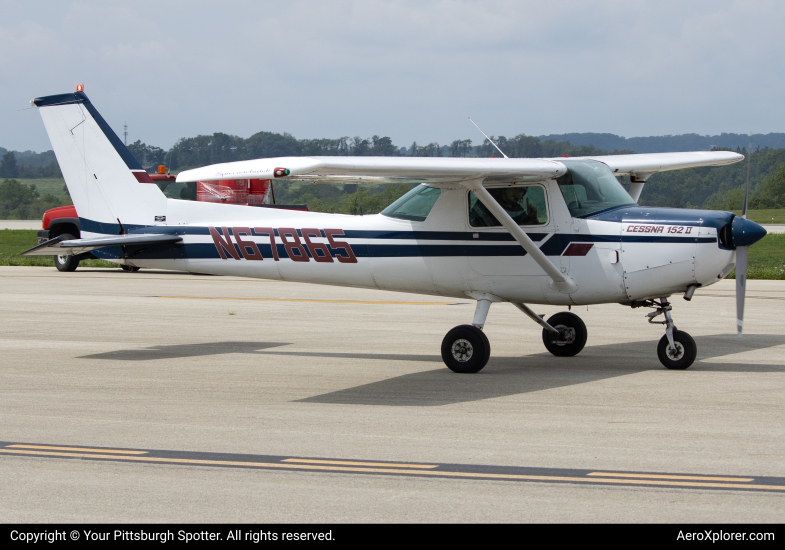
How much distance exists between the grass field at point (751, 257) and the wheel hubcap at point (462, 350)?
371 inches

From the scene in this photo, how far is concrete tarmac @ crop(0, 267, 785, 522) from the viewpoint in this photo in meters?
5.43

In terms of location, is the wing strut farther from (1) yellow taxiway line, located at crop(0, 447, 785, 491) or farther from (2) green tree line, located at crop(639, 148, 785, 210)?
(2) green tree line, located at crop(639, 148, 785, 210)

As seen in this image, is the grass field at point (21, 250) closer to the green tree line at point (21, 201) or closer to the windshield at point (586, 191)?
the windshield at point (586, 191)

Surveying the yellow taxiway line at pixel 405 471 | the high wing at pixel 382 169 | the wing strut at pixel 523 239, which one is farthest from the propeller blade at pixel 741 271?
the yellow taxiway line at pixel 405 471

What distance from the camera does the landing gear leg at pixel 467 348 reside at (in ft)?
33.7

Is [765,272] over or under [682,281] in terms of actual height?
under

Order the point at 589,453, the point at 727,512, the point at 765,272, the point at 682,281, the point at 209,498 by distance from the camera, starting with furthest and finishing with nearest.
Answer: the point at 765,272, the point at 682,281, the point at 589,453, the point at 209,498, the point at 727,512

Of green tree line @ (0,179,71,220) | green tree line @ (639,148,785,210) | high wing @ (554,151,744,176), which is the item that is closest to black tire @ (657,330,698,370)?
high wing @ (554,151,744,176)

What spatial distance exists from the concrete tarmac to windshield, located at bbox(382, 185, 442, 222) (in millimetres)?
1828
